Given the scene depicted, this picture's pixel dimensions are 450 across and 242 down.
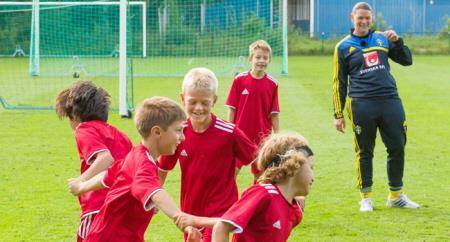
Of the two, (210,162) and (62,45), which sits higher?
(62,45)

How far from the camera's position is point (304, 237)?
7809mm

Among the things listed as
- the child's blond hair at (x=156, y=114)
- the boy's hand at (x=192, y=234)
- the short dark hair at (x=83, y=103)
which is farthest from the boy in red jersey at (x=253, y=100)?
the boy's hand at (x=192, y=234)

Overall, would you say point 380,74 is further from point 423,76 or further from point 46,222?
point 423,76

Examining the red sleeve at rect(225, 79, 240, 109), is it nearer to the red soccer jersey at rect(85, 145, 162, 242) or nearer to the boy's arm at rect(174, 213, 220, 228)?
the red soccer jersey at rect(85, 145, 162, 242)

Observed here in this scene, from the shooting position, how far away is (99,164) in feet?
16.8

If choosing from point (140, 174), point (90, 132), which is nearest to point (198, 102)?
point (90, 132)

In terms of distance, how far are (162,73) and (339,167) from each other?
785 inches

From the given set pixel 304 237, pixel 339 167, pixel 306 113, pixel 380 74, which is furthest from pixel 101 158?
pixel 306 113

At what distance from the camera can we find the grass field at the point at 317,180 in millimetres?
8062

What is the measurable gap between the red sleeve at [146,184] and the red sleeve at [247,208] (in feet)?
1.22

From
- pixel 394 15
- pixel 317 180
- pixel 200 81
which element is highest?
pixel 394 15

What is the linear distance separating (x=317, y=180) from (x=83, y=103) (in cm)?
570

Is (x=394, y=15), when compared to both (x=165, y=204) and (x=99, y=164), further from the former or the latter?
(x=165, y=204)

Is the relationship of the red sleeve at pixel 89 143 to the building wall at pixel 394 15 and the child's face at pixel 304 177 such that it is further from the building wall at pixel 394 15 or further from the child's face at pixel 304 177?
the building wall at pixel 394 15
